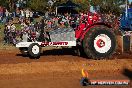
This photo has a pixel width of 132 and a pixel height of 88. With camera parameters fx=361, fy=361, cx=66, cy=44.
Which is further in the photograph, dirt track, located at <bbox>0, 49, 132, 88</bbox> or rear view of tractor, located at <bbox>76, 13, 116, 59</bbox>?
rear view of tractor, located at <bbox>76, 13, 116, 59</bbox>

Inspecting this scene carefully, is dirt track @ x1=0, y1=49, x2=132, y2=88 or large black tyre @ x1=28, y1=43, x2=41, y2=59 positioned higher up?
large black tyre @ x1=28, y1=43, x2=41, y2=59

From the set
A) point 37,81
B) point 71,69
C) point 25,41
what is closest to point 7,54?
point 25,41

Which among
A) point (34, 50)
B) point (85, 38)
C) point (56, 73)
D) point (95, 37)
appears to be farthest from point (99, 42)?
point (56, 73)

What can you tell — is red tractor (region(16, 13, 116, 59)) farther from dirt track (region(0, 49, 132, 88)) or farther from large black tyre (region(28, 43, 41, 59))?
dirt track (region(0, 49, 132, 88))

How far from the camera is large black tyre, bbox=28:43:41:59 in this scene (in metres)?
11.9

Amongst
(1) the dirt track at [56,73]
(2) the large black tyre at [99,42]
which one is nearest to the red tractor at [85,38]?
(2) the large black tyre at [99,42]

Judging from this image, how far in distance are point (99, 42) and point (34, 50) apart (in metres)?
2.21

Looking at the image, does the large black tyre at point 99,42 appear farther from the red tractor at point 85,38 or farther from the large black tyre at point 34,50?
the large black tyre at point 34,50

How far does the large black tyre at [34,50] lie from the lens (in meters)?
11.9

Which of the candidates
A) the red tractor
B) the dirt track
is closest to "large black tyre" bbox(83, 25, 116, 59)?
the red tractor

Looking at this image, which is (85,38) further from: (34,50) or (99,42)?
(34,50)

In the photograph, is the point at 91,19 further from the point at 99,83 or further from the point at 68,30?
the point at 99,83

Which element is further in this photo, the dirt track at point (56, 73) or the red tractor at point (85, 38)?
the red tractor at point (85, 38)

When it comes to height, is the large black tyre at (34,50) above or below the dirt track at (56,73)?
above
